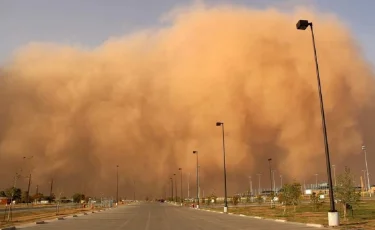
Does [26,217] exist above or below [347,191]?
below

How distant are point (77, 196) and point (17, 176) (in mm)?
107421

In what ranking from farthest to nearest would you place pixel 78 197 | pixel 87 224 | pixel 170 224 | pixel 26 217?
pixel 78 197
pixel 26 217
pixel 87 224
pixel 170 224

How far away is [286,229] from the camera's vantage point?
18297 mm

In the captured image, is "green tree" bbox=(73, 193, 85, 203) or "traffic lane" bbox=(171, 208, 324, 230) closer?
"traffic lane" bbox=(171, 208, 324, 230)

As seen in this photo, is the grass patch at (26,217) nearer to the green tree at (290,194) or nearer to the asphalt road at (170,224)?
the asphalt road at (170,224)

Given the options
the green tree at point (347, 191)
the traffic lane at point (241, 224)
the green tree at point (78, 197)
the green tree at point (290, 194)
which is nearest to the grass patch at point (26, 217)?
the traffic lane at point (241, 224)

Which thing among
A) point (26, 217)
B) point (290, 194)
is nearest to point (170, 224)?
point (290, 194)

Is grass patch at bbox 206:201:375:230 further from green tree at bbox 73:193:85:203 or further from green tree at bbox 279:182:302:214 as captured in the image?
green tree at bbox 73:193:85:203

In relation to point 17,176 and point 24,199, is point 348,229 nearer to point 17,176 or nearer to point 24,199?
point 17,176

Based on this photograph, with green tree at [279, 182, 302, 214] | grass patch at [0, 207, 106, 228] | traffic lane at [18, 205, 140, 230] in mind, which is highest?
green tree at [279, 182, 302, 214]

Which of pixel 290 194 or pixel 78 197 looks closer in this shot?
pixel 290 194

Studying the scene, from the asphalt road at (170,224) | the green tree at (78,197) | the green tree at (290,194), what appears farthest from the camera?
the green tree at (78,197)

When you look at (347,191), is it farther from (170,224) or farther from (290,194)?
(290,194)

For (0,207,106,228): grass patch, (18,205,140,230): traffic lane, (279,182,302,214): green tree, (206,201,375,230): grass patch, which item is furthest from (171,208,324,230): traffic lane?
(279,182,302,214): green tree
